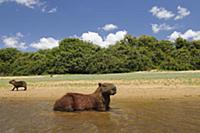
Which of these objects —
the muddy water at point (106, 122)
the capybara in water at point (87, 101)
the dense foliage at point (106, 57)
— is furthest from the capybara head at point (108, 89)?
the dense foliage at point (106, 57)

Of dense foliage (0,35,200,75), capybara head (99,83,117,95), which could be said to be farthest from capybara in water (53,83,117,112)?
dense foliage (0,35,200,75)

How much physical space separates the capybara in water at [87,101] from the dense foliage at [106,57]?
62.9 m

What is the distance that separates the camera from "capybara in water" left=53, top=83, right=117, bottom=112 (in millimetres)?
14000

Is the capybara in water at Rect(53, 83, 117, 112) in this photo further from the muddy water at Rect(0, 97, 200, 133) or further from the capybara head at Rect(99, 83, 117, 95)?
the muddy water at Rect(0, 97, 200, 133)

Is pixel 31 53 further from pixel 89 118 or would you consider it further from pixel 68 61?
pixel 89 118

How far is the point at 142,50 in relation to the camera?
89.8 m

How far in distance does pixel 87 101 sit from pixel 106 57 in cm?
6685

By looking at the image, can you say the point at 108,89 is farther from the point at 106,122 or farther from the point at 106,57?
the point at 106,57

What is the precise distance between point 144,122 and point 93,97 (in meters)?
3.92

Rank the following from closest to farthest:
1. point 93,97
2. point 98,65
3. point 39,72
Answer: point 93,97 → point 98,65 → point 39,72

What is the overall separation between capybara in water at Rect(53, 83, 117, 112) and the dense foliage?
62878 mm

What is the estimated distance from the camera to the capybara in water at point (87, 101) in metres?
14.0

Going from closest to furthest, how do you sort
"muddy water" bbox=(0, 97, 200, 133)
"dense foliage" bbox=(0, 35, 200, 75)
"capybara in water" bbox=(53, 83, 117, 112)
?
"muddy water" bbox=(0, 97, 200, 133) < "capybara in water" bbox=(53, 83, 117, 112) < "dense foliage" bbox=(0, 35, 200, 75)

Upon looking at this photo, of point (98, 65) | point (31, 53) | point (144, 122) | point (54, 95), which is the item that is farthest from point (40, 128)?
point (31, 53)
